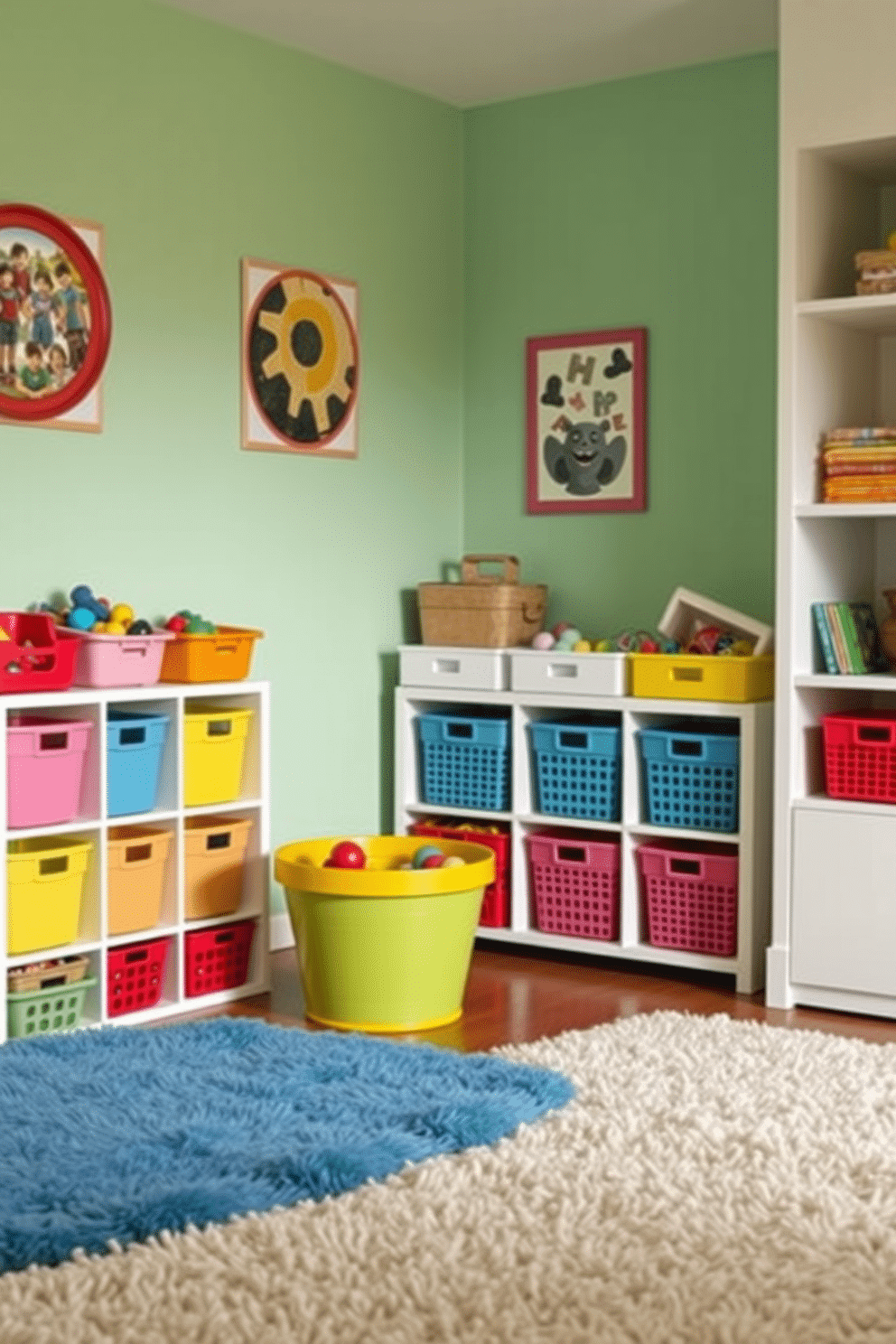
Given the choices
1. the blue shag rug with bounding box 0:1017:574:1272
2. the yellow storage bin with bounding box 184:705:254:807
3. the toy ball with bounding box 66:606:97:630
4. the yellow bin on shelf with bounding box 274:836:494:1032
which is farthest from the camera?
the yellow storage bin with bounding box 184:705:254:807

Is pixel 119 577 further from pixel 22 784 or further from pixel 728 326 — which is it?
pixel 728 326

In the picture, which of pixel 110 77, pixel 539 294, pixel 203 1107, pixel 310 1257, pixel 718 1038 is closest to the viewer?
pixel 310 1257

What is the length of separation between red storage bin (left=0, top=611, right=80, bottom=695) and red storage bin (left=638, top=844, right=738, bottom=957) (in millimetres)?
1597

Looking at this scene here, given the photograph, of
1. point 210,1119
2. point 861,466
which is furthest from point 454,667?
point 210,1119

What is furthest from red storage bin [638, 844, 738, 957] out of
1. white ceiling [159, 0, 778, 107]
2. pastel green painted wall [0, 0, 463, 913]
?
white ceiling [159, 0, 778, 107]

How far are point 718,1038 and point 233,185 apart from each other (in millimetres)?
2489

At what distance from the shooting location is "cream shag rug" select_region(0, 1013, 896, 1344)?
252cm

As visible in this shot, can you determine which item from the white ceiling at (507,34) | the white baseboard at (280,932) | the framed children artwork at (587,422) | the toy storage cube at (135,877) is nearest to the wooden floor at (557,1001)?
the white baseboard at (280,932)

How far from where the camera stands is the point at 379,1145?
3191mm

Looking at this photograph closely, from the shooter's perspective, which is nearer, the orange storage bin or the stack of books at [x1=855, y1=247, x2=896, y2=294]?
the stack of books at [x1=855, y1=247, x2=896, y2=294]

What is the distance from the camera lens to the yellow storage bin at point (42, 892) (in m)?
4.04

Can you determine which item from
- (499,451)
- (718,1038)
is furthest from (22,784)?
(499,451)

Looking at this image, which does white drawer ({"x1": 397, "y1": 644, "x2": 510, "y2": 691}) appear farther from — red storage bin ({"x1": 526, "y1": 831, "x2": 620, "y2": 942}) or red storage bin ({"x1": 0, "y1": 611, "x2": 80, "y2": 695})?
red storage bin ({"x1": 0, "y1": 611, "x2": 80, "y2": 695})

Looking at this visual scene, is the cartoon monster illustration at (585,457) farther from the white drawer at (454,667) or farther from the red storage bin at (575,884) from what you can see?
the red storage bin at (575,884)
